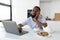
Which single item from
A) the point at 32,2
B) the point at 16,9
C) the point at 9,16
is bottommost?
the point at 9,16

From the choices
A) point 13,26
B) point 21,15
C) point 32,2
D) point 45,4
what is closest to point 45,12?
point 45,4

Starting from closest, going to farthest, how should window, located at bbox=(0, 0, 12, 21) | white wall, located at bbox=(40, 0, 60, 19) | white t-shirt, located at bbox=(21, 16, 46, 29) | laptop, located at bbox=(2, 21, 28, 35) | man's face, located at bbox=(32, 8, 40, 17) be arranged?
laptop, located at bbox=(2, 21, 28, 35) → man's face, located at bbox=(32, 8, 40, 17) → white t-shirt, located at bbox=(21, 16, 46, 29) → window, located at bbox=(0, 0, 12, 21) → white wall, located at bbox=(40, 0, 60, 19)

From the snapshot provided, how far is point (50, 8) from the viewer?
486 centimetres

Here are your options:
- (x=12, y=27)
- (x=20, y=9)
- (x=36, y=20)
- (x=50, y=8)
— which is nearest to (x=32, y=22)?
(x=36, y=20)

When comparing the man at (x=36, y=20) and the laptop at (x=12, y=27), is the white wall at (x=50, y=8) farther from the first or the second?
the laptop at (x=12, y=27)

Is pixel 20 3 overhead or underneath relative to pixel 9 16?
overhead

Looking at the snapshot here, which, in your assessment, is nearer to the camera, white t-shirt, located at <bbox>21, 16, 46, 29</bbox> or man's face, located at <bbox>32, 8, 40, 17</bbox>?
man's face, located at <bbox>32, 8, 40, 17</bbox>

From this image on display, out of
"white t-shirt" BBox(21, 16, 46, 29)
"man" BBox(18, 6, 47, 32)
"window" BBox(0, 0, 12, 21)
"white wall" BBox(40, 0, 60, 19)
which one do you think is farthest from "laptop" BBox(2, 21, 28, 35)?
"white wall" BBox(40, 0, 60, 19)

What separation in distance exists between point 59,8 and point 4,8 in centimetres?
237

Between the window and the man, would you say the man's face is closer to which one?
the man

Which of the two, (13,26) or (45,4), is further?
(45,4)

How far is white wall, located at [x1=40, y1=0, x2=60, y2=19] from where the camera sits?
4816mm

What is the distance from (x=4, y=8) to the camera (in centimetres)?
459

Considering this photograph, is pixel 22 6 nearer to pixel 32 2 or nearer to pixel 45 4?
pixel 32 2
